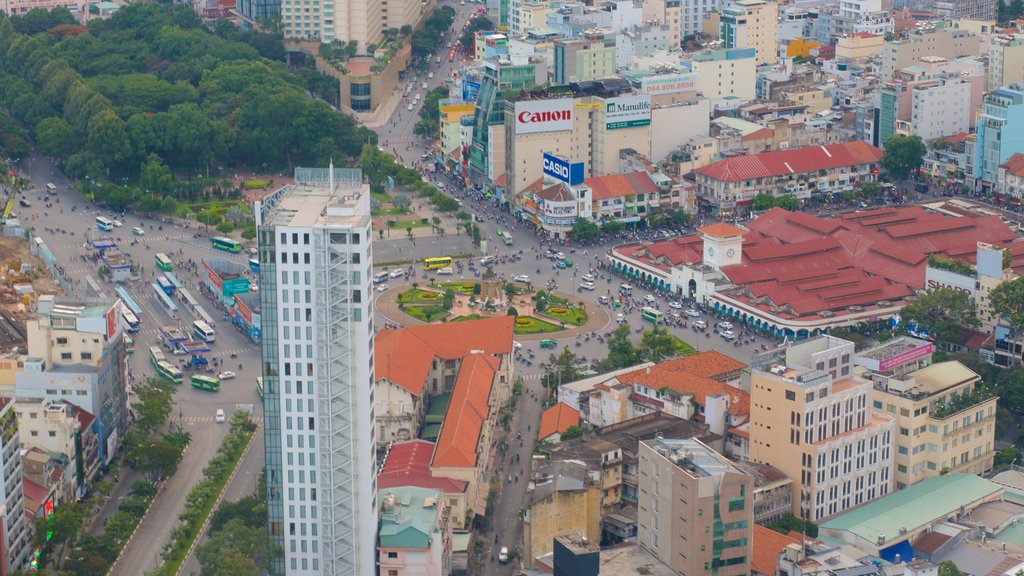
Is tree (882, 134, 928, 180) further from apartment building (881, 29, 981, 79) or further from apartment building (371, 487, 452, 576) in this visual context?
apartment building (371, 487, 452, 576)

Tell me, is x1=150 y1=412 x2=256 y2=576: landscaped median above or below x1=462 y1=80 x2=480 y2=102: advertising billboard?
below

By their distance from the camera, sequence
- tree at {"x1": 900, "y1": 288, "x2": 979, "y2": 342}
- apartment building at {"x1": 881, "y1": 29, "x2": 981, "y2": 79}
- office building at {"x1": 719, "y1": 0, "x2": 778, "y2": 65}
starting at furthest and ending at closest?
office building at {"x1": 719, "y1": 0, "x2": 778, "y2": 65} → apartment building at {"x1": 881, "y1": 29, "x2": 981, "y2": 79} → tree at {"x1": 900, "y1": 288, "x2": 979, "y2": 342}

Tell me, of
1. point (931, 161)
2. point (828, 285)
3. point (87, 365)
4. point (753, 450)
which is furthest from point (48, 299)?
point (931, 161)

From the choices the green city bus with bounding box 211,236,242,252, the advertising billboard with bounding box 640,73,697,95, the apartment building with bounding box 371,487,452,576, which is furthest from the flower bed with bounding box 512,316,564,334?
the advertising billboard with bounding box 640,73,697,95

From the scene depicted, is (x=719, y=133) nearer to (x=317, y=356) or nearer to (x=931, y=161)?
Result: (x=931, y=161)

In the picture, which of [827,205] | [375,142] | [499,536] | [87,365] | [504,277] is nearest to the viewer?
[499,536]

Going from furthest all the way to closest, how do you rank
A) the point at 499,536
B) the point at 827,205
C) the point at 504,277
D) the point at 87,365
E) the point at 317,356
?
the point at 827,205 < the point at 504,277 < the point at 87,365 < the point at 499,536 < the point at 317,356

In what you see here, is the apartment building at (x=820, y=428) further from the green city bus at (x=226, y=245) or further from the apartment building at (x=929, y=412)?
the green city bus at (x=226, y=245)

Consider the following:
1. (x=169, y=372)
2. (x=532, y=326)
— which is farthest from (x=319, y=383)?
(x=532, y=326)
